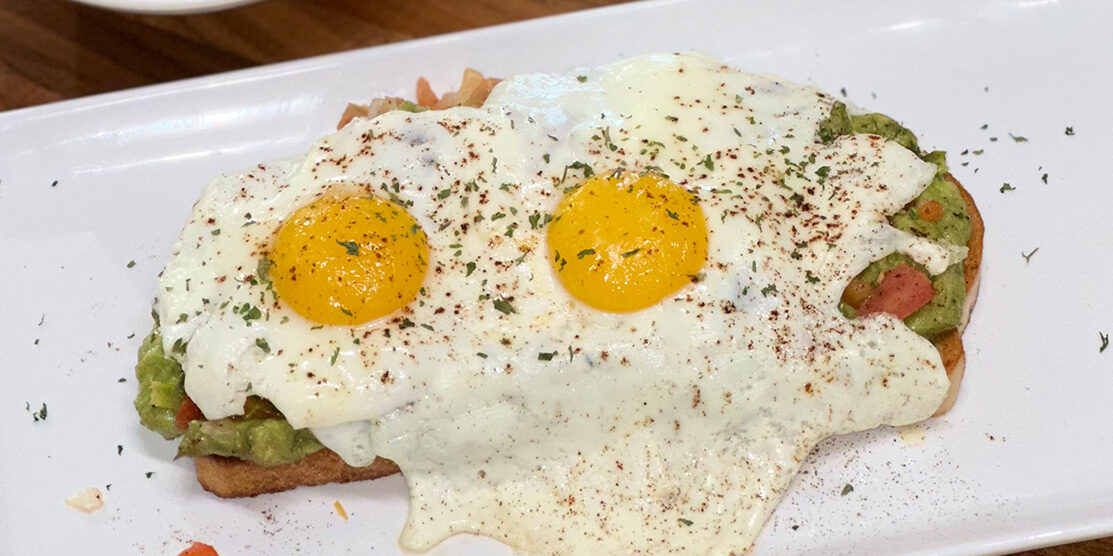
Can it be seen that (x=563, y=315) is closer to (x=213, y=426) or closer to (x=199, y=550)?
(x=213, y=426)

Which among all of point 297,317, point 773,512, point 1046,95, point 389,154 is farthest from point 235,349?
point 1046,95

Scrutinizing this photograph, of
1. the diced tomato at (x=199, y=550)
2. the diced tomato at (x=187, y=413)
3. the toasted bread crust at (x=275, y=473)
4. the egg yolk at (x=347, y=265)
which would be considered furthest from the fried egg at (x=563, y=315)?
the diced tomato at (x=199, y=550)

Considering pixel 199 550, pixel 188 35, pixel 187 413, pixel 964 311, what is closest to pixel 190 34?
pixel 188 35

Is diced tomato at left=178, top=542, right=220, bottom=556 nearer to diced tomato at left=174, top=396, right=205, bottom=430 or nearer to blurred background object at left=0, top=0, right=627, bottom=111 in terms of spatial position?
diced tomato at left=174, top=396, right=205, bottom=430

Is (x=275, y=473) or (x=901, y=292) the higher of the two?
(x=901, y=292)

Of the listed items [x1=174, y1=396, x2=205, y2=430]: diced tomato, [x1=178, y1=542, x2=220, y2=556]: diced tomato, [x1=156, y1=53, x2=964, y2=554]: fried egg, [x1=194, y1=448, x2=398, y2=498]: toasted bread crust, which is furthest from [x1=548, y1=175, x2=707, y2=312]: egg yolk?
[x1=178, y1=542, x2=220, y2=556]: diced tomato

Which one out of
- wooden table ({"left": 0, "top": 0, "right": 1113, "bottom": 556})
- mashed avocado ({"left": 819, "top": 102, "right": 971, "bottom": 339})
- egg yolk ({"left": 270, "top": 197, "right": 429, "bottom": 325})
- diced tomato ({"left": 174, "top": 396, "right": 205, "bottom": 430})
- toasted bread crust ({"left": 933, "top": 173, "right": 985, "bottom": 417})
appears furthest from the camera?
wooden table ({"left": 0, "top": 0, "right": 1113, "bottom": 556})

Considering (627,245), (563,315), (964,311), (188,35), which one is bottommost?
(188,35)

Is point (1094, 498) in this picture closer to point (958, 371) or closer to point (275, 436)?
point (958, 371)

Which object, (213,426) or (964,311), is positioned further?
(964,311)
